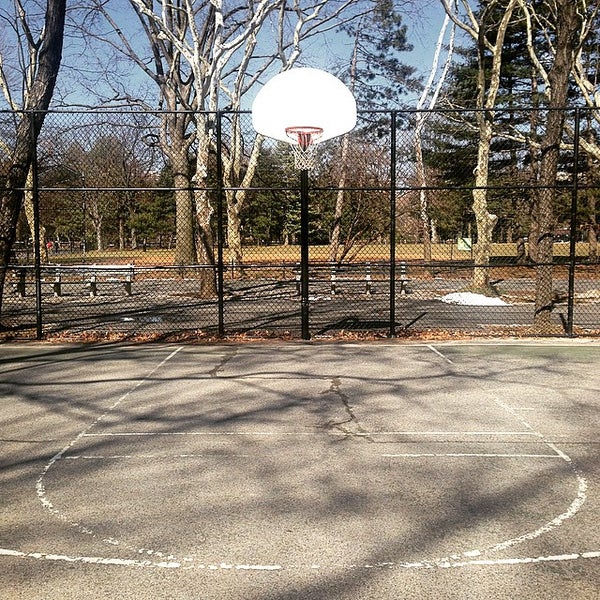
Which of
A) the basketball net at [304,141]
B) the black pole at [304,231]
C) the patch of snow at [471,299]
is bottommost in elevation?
the patch of snow at [471,299]

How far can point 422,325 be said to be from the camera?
1086 centimetres

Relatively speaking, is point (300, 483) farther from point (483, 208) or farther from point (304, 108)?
point (483, 208)

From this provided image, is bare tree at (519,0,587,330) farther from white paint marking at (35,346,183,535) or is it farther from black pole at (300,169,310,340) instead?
white paint marking at (35,346,183,535)

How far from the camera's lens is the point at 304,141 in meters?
9.17

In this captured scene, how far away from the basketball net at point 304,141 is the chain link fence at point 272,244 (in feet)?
1.83

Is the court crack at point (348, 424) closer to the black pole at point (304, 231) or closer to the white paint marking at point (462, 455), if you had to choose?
the white paint marking at point (462, 455)

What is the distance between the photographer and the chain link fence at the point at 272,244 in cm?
999

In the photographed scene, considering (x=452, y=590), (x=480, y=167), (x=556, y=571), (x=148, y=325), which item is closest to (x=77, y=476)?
(x=452, y=590)

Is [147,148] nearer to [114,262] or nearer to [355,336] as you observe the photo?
[114,262]

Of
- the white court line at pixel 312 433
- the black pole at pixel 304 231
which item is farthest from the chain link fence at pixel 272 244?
the white court line at pixel 312 433

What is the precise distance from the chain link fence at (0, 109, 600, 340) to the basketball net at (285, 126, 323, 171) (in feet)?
1.83

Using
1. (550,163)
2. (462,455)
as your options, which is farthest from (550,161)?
(462,455)

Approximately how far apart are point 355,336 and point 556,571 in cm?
669

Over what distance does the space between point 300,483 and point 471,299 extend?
1193 centimetres
